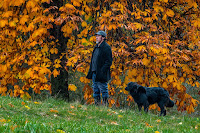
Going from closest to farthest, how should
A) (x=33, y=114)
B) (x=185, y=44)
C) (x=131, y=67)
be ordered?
(x=33, y=114) → (x=131, y=67) → (x=185, y=44)

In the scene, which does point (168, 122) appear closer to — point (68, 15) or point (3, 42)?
point (68, 15)

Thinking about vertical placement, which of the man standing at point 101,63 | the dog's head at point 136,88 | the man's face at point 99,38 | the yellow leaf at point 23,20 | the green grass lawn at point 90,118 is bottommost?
the green grass lawn at point 90,118

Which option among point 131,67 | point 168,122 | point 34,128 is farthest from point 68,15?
point 34,128

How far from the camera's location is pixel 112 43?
9.77 meters

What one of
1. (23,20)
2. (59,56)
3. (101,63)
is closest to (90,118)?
(101,63)

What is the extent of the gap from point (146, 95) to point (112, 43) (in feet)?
7.33

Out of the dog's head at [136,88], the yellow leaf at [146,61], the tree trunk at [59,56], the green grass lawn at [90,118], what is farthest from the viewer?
the tree trunk at [59,56]

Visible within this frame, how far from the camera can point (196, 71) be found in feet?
31.3

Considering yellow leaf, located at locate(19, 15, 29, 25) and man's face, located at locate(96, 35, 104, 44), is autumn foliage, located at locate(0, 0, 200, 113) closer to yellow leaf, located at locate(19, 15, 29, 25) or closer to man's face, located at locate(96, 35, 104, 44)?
yellow leaf, located at locate(19, 15, 29, 25)

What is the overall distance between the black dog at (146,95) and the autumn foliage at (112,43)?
464 mm

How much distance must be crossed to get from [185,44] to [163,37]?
1174 mm

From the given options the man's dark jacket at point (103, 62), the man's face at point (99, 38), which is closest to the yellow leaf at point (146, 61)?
the man's dark jacket at point (103, 62)

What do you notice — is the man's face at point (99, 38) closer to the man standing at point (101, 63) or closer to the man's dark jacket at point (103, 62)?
the man standing at point (101, 63)

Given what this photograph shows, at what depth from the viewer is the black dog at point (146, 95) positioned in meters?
8.30
